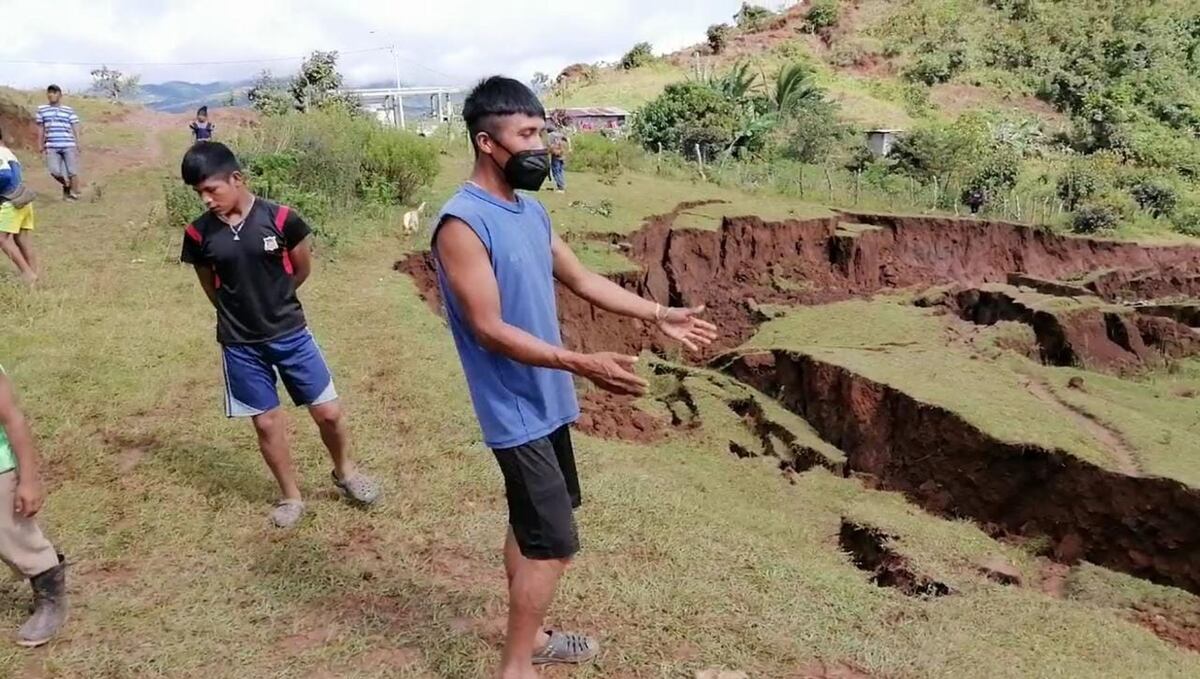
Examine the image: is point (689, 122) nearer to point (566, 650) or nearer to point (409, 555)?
point (409, 555)

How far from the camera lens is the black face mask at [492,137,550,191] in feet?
7.97

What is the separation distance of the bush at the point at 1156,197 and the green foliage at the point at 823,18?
27.5 meters

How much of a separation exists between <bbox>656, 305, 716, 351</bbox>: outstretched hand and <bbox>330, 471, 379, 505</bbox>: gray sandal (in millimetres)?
2190

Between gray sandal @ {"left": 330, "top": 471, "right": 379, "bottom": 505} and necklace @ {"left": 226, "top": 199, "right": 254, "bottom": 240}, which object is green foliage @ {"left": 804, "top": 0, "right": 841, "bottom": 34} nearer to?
gray sandal @ {"left": 330, "top": 471, "right": 379, "bottom": 505}

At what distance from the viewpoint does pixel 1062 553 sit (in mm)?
6387

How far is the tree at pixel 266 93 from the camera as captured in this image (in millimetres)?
22191

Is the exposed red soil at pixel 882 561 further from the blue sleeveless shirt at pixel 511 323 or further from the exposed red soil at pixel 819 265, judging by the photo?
the exposed red soil at pixel 819 265

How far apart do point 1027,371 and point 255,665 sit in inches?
313

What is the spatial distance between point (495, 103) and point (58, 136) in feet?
34.2

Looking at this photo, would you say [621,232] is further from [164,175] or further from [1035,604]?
[1035,604]

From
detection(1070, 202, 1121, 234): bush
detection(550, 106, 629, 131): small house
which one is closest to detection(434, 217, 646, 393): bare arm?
detection(1070, 202, 1121, 234): bush

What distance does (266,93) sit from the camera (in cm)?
2517

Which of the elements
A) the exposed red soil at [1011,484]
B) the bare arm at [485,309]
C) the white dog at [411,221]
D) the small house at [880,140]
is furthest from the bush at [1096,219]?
the bare arm at [485,309]

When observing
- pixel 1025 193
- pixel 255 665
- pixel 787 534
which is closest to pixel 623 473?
pixel 787 534
